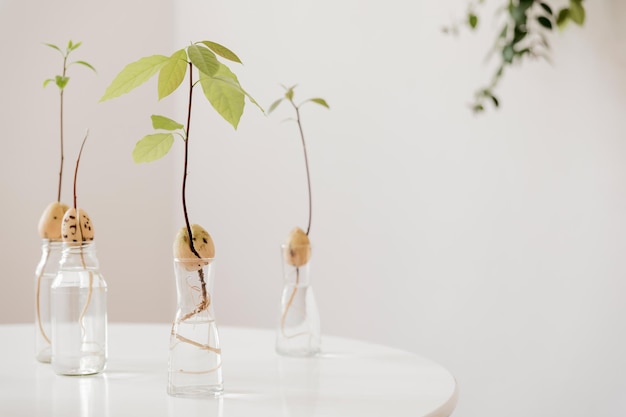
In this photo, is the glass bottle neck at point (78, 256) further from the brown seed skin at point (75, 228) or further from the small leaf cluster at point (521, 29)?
the small leaf cluster at point (521, 29)

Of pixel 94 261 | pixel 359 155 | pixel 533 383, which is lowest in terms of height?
pixel 533 383

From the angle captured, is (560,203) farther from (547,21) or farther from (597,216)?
(547,21)

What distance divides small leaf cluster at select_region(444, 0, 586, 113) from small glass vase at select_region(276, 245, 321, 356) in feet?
3.26

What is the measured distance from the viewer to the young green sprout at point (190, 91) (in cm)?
100

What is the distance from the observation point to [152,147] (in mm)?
1089

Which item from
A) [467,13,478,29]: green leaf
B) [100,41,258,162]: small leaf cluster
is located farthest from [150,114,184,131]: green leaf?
[467,13,478,29]: green leaf

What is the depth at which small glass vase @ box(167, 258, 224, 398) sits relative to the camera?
1.11 meters

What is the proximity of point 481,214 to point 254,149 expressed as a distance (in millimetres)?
982

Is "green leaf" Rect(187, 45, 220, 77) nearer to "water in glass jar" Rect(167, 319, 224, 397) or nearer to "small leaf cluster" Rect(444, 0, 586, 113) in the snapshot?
"water in glass jar" Rect(167, 319, 224, 397)

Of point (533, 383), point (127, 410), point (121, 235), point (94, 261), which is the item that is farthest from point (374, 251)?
point (127, 410)

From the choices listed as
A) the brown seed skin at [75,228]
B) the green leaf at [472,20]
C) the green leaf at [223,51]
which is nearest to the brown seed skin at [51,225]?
the brown seed skin at [75,228]

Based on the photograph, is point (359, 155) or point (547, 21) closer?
point (547, 21)

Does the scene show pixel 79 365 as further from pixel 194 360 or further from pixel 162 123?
pixel 162 123

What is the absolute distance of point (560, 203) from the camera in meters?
2.35
